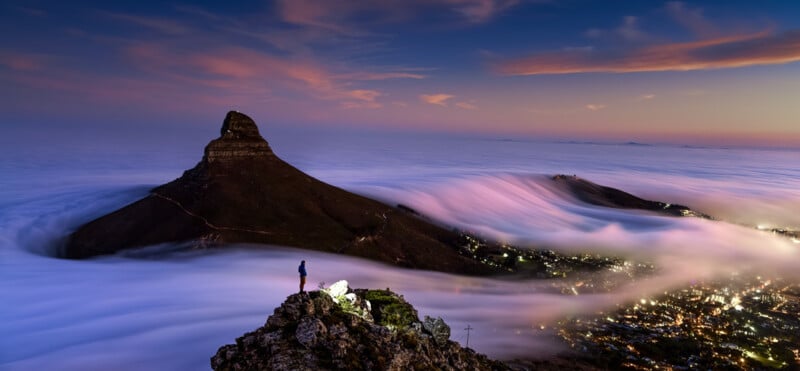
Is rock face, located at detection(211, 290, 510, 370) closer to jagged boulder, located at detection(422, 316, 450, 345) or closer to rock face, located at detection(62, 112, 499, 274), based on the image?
jagged boulder, located at detection(422, 316, 450, 345)

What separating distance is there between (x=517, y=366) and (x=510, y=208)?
139214mm

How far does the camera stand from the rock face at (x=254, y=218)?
8588cm

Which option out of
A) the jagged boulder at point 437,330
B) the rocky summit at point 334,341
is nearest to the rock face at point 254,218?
the jagged boulder at point 437,330

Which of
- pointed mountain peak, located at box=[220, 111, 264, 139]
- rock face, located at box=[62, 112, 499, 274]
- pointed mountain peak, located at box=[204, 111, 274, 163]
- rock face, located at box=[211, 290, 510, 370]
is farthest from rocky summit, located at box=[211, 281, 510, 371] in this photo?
pointed mountain peak, located at box=[220, 111, 264, 139]

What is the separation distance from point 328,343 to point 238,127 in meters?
88.2

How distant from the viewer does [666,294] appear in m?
96.8

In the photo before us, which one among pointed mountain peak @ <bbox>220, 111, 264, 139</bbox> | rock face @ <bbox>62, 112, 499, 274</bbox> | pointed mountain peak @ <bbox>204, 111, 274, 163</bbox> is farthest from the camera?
Answer: pointed mountain peak @ <bbox>220, 111, 264, 139</bbox>

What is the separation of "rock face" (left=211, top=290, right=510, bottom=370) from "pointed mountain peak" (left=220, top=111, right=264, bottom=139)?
3233 inches

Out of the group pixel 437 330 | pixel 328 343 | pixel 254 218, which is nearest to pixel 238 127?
pixel 254 218

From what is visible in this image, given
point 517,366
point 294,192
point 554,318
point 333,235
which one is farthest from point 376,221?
point 517,366

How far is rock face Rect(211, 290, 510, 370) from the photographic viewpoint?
2300 cm

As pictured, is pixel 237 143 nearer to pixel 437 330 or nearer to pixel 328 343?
pixel 437 330

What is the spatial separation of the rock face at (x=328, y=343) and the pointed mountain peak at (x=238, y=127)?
82113 millimetres

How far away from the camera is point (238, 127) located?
101m
